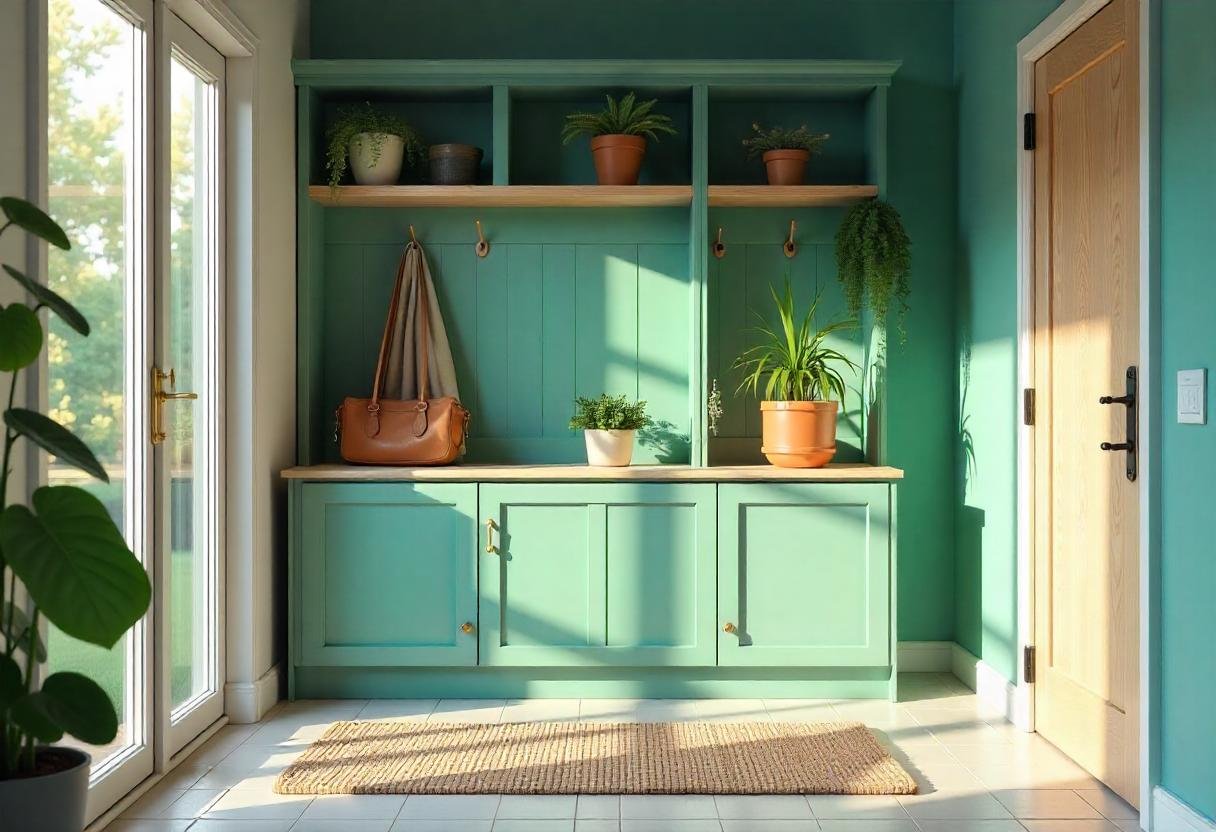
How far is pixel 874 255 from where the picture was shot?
3.84 metres

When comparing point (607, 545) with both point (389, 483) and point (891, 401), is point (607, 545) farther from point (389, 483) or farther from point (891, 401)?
point (891, 401)

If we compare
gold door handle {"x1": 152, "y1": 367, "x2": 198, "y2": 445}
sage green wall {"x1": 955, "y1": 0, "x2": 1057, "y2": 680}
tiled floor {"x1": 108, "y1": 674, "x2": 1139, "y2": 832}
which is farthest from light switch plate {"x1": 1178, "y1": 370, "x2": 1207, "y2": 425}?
gold door handle {"x1": 152, "y1": 367, "x2": 198, "y2": 445}

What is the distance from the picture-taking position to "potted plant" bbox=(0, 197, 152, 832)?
1.66m

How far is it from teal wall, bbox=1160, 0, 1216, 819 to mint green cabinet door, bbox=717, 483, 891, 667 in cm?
125

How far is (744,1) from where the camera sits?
4.24 m

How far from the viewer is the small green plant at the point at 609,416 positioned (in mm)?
3887

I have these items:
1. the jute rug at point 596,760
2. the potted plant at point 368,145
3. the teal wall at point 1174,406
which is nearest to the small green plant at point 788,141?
the potted plant at point 368,145

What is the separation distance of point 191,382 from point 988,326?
8.55ft

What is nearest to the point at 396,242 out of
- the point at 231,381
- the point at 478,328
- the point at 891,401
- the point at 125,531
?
the point at 478,328

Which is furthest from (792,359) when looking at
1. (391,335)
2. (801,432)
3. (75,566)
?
(75,566)

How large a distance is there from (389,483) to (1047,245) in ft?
7.32

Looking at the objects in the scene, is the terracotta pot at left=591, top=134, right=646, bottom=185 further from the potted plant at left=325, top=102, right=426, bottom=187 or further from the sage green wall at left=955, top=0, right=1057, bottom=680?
the sage green wall at left=955, top=0, right=1057, bottom=680

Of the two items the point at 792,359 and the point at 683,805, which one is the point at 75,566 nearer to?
the point at 683,805

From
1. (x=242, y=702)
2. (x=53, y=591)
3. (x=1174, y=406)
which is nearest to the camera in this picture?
(x=53, y=591)
